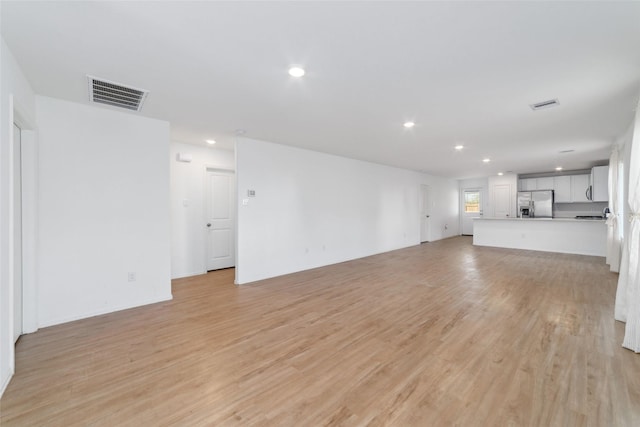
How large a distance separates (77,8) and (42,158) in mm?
2235

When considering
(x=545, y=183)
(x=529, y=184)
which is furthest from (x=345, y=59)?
(x=529, y=184)

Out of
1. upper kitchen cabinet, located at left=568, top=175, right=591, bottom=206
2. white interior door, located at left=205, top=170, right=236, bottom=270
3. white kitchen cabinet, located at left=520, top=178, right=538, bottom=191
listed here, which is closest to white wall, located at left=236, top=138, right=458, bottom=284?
white interior door, located at left=205, top=170, right=236, bottom=270

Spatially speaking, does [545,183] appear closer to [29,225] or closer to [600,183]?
[600,183]

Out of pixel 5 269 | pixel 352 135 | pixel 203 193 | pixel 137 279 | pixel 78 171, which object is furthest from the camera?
pixel 203 193

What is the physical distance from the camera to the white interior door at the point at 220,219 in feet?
18.8

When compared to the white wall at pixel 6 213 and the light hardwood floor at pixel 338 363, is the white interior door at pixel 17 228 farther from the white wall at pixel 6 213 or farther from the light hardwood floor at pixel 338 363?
the white wall at pixel 6 213

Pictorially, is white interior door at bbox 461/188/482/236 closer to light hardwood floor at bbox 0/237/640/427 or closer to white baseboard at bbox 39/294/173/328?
Result: light hardwood floor at bbox 0/237/640/427

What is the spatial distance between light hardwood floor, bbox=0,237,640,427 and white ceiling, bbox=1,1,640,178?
102 inches

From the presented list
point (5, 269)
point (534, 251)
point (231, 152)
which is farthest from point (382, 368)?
point (534, 251)

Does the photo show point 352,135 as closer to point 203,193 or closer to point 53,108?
point 203,193

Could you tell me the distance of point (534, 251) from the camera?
7.87 metres

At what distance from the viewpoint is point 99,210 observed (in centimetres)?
344

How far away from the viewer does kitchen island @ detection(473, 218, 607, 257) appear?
716 cm

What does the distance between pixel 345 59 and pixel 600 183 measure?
366 inches
